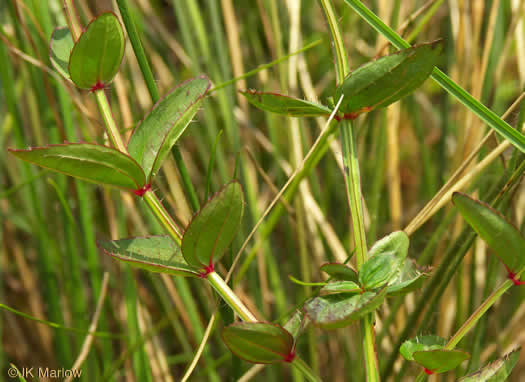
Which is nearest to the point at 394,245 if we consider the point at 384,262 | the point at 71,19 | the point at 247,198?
the point at 384,262

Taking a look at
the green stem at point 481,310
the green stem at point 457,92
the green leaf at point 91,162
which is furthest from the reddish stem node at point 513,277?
the green leaf at point 91,162

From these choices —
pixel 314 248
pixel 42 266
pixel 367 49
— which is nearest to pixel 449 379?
pixel 314 248

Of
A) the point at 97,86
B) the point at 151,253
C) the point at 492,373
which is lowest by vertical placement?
the point at 492,373

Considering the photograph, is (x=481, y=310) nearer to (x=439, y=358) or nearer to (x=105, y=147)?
(x=439, y=358)

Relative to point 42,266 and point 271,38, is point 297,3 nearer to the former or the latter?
point 271,38

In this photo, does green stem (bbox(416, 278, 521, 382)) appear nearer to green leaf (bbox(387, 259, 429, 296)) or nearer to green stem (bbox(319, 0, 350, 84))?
green leaf (bbox(387, 259, 429, 296))

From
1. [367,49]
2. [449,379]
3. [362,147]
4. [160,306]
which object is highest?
[367,49]

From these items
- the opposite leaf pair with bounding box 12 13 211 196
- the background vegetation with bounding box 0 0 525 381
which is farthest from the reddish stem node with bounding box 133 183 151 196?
the background vegetation with bounding box 0 0 525 381
